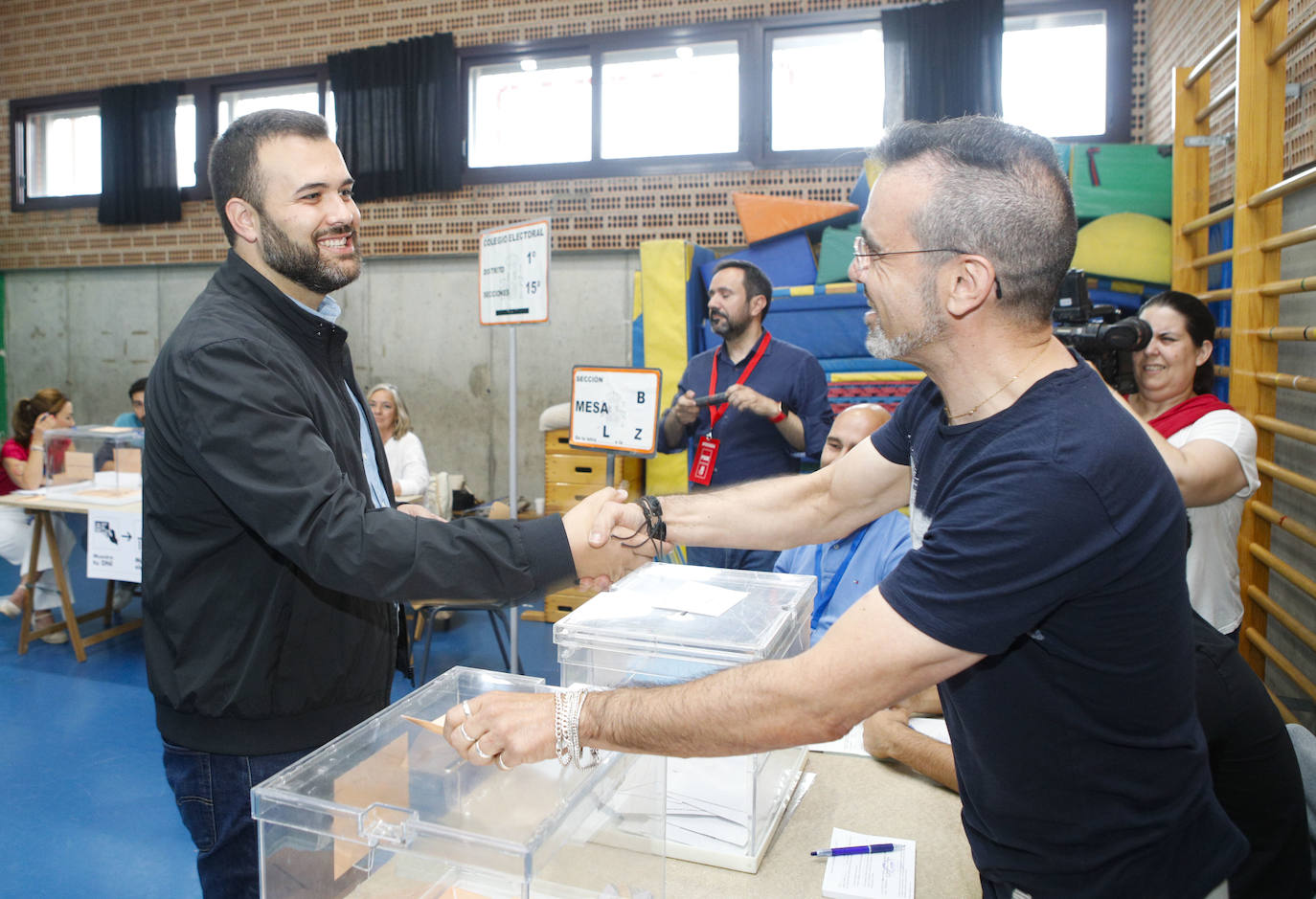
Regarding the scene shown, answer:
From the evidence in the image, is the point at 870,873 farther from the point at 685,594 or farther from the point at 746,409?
the point at 746,409

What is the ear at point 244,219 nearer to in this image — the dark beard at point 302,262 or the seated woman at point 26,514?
the dark beard at point 302,262

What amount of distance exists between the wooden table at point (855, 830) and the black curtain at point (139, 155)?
8.37 m

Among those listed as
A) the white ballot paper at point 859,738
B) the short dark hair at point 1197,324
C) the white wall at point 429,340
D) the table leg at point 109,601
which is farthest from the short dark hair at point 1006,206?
the table leg at point 109,601

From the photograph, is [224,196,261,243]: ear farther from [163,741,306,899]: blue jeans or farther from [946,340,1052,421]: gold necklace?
[946,340,1052,421]: gold necklace

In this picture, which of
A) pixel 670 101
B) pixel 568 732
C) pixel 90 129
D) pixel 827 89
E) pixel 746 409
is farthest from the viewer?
pixel 90 129

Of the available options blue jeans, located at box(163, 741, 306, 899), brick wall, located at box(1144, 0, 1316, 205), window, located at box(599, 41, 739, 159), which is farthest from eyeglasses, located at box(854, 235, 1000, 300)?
window, located at box(599, 41, 739, 159)

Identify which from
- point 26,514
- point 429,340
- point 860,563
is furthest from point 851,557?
point 429,340

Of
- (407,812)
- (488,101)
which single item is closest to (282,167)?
(407,812)

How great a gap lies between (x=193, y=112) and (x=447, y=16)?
2.79m

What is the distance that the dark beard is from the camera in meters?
1.68

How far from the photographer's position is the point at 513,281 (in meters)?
3.90

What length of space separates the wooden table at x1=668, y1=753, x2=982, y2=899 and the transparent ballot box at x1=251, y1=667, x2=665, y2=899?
0.22 metres

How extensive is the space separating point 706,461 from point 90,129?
8127 mm

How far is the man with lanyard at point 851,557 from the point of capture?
2771 millimetres
